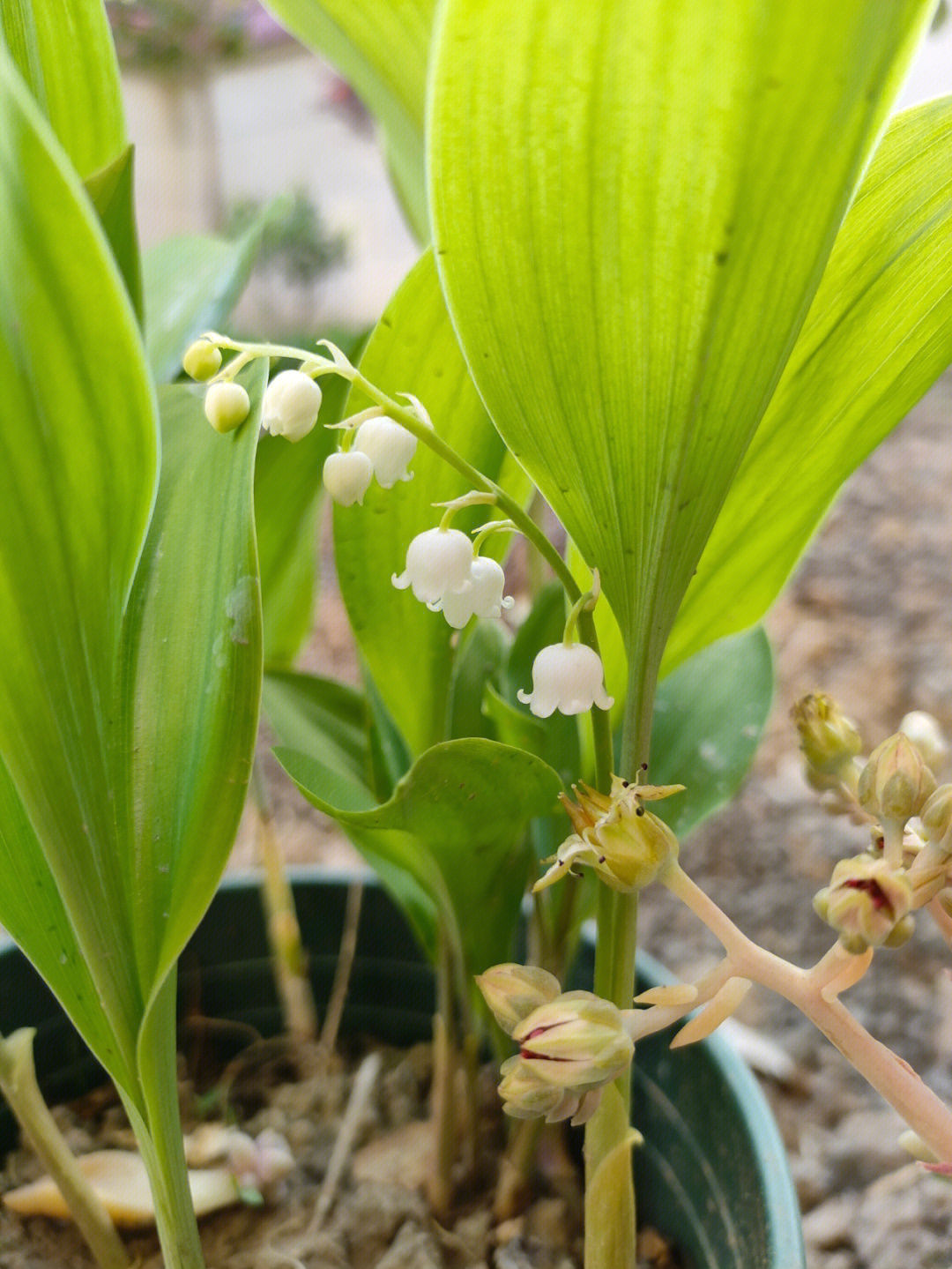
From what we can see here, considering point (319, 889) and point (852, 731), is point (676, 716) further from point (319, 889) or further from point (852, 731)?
point (319, 889)

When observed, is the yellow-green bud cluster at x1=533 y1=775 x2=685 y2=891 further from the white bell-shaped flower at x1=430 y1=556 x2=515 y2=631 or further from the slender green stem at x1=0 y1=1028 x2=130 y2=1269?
the slender green stem at x1=0 y1=1028 x2=130 y2=1269

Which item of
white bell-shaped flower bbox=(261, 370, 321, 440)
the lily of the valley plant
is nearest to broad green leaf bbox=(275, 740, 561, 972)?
the lily of the valley plant

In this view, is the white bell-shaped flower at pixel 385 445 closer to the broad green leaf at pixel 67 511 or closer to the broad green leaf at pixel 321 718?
the broad green leaf at pixel 67 511

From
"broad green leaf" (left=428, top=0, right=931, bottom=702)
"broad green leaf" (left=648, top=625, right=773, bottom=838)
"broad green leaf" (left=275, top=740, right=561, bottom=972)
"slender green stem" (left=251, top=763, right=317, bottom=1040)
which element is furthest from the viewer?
"slender green stem" (left=251, top=763, right=317, bottom=1040)

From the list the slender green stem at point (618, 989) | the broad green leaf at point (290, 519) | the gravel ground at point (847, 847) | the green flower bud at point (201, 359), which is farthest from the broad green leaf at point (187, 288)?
the gravel ground at point (847, 847)

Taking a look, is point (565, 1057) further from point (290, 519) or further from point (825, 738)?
point (290, 519)
